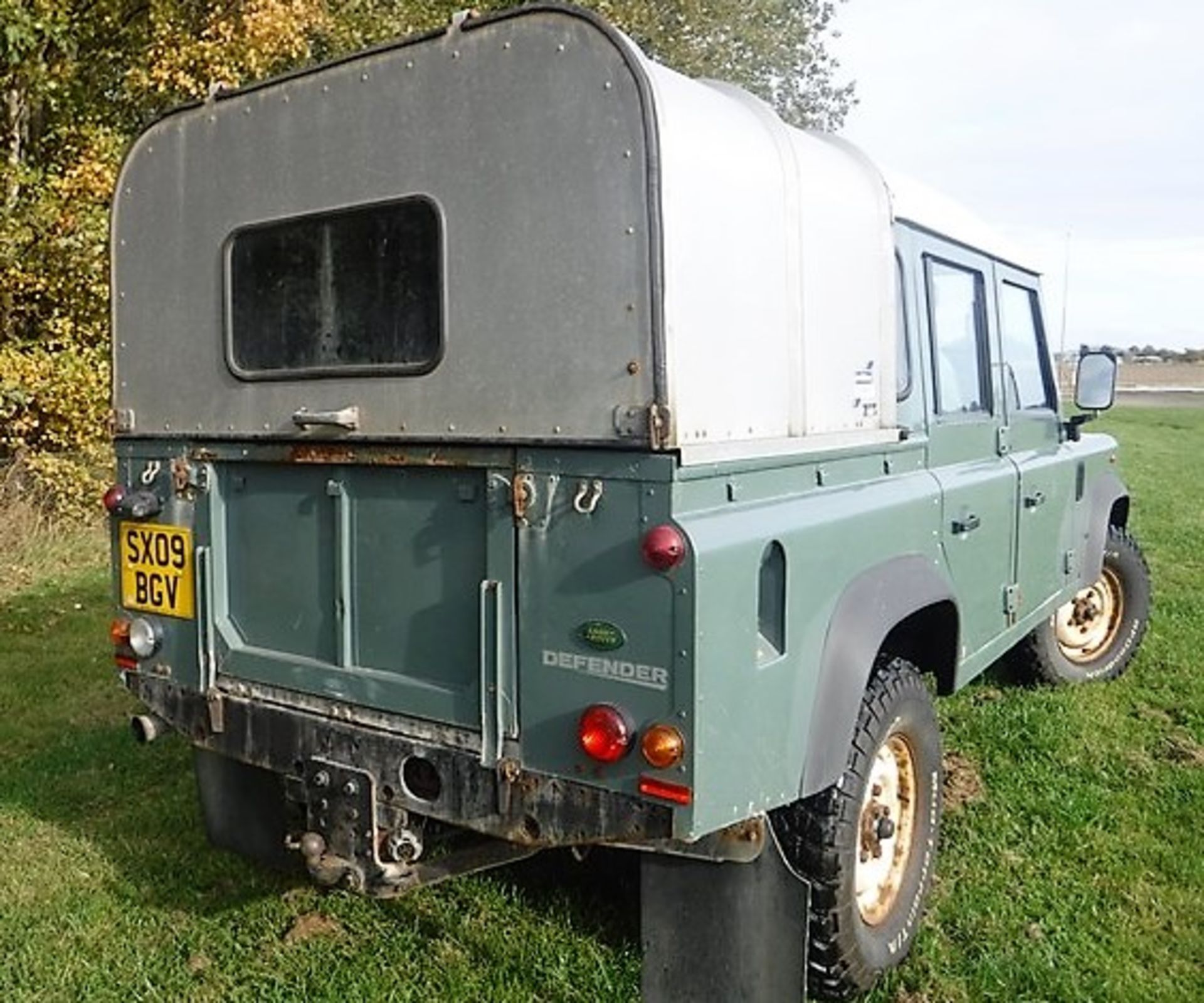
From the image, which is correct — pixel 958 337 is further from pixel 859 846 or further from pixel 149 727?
pixel 149 727

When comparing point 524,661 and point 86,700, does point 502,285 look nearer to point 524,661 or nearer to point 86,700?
point 524,661

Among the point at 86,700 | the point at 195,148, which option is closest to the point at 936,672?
the point at 195,148

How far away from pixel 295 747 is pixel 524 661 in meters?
0.88

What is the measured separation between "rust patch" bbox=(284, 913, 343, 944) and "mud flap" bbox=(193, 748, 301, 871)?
0.95ft

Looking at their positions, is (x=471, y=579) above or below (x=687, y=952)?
above

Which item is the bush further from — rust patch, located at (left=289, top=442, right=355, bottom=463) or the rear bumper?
rust patch, located at (left=289, top=442, right=355, bottom=463)

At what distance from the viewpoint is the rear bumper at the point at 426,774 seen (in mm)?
2561

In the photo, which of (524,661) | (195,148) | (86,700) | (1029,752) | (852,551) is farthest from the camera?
(86,700)

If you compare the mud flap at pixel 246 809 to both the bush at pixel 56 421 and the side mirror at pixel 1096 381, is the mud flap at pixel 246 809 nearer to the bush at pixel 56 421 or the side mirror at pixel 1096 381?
the side mirror at pixel 1096 381

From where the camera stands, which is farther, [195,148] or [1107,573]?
[1107,573]

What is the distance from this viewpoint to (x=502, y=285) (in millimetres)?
2682

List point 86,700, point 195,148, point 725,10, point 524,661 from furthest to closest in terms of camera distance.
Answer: point 725,10, point 86,700, point 195,148, point 524,661

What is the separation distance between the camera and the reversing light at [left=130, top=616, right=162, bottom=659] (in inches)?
136

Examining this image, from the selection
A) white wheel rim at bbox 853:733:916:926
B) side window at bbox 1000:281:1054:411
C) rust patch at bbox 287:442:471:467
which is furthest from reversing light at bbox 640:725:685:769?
side window at bbox 1000:281:1054:411
